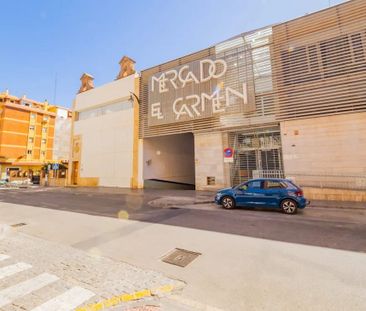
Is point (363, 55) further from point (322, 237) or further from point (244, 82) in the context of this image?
point (322, 237)

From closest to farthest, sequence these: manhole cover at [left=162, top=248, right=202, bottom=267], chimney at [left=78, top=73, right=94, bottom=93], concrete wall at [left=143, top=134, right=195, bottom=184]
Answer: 1. manhole cover at [left=162, top=248, right=202, bottom=267]
2. concrete wall at [left=143, top=134, right=195, bottom=184]
3. chimney at [left=78, top=73, right=94, bottom=93]

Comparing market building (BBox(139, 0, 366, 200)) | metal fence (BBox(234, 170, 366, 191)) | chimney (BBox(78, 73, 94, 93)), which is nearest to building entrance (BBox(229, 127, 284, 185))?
market building (BBox(139, 0, 366, 200))

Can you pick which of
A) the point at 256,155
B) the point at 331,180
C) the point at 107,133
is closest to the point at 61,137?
the point at 107,133

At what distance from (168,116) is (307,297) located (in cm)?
1713

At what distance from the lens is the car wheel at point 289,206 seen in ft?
28.8

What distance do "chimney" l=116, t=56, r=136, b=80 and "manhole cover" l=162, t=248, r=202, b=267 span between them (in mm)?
22387

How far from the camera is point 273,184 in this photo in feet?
30.7

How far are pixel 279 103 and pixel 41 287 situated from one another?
15.4 m

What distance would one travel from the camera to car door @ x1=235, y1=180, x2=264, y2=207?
9523 mm

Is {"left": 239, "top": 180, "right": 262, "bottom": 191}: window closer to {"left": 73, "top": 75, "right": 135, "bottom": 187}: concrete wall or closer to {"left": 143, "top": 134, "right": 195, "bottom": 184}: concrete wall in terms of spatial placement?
{"left": 143, "top": 134, "right": 195, "bottom": 184}: concrete wall

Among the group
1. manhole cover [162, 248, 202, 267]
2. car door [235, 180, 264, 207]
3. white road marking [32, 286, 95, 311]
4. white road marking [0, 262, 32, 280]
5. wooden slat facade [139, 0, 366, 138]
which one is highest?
wooden slat facade [139, 0, 366, 138]

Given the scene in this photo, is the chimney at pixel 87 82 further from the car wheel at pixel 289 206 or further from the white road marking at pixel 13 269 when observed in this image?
the car wheel at pixel 289 206

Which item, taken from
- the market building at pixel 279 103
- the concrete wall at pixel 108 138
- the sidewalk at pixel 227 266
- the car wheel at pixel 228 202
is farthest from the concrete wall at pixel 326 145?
the concrete wall at pixel 108 138

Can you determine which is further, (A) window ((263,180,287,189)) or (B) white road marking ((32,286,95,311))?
(A) window ((263,180,287,189))
